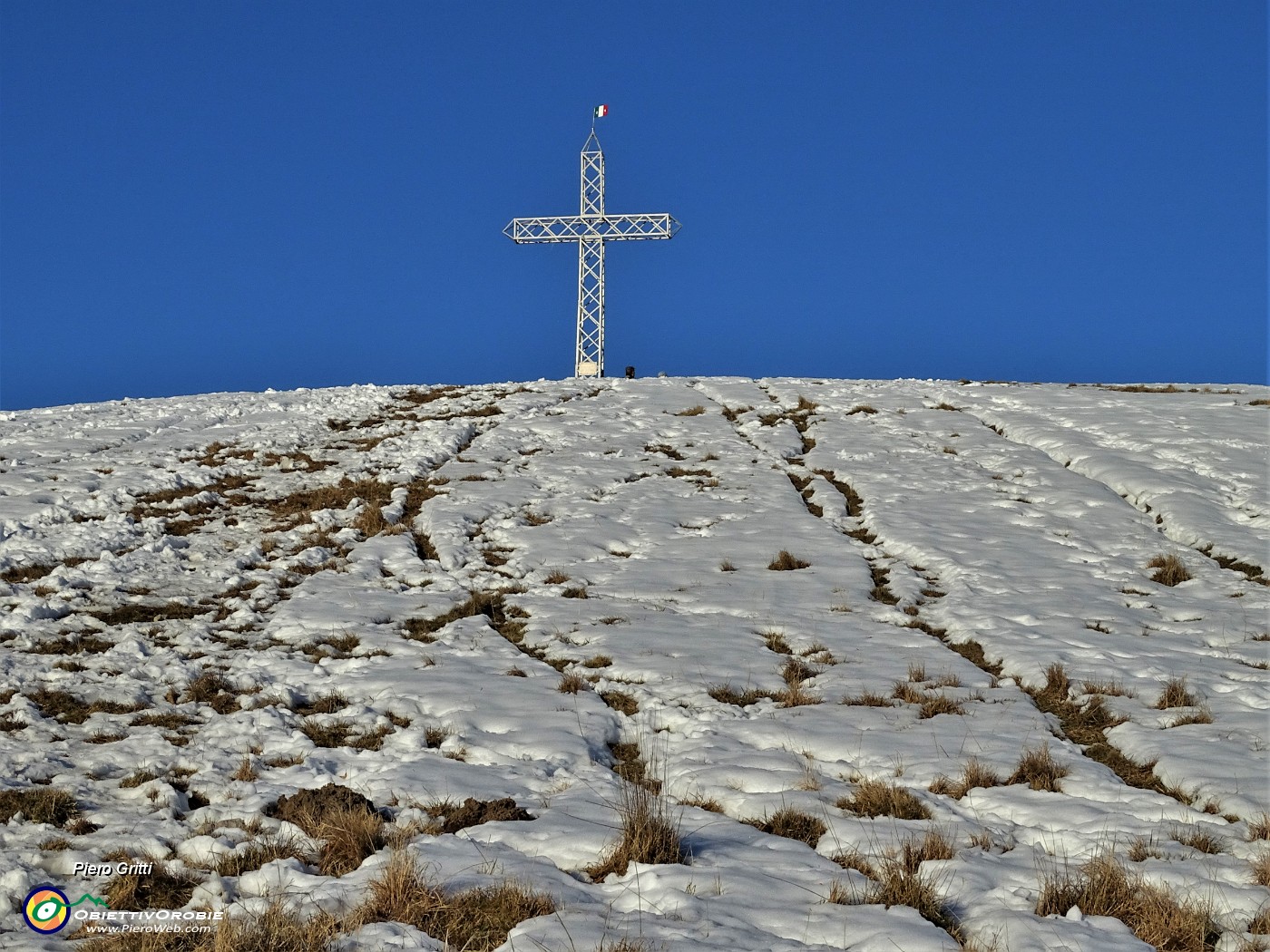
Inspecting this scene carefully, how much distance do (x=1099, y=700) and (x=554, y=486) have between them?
13.0m

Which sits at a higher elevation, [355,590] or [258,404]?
[258,404]

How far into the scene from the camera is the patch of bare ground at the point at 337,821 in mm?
6973

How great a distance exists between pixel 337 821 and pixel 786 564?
34.1 feet

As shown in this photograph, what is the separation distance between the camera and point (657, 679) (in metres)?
11.6

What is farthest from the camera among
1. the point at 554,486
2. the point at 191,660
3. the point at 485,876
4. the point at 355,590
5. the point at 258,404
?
the point at 258,404

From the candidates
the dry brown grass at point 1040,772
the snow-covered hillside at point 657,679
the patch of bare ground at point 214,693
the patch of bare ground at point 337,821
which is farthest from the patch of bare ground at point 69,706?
the dry brown grass at point 1040,772

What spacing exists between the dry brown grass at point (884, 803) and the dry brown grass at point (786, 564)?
808 centimetres

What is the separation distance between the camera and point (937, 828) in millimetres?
7574

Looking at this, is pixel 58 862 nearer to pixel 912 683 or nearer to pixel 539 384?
pixel 912 683

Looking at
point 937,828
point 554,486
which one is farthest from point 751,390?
point 937,828
